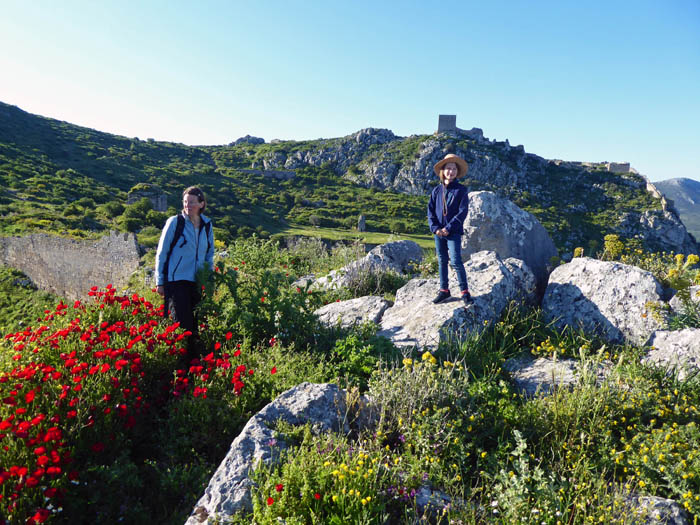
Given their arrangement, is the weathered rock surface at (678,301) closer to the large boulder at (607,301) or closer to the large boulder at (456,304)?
the large boulder at (607,301)

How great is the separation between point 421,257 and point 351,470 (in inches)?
281

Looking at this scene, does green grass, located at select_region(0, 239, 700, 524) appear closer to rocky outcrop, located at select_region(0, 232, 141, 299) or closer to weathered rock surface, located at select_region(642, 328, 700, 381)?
weathered rock surface, located at select_region(642, 328, 700, 381)

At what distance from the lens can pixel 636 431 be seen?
2910 millimetres

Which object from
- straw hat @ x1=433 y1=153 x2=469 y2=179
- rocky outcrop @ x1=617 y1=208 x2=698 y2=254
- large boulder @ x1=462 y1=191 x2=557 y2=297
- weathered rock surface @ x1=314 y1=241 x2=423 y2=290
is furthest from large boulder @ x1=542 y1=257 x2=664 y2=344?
rocky outcrop @ x1=617 y1=208 x2=698 y2=254

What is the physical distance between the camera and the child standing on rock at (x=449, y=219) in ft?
15.8

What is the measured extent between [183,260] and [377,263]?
424cm

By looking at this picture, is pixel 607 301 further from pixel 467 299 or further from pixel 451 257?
pixel 451 257

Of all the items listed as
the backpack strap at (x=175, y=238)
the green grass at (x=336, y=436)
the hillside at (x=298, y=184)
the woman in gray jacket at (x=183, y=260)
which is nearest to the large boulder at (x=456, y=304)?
the green grass at (x=336, y=436)

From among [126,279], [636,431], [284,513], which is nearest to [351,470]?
[284,513]

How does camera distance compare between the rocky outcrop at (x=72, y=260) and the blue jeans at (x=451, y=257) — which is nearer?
the blue jeans at (x=451, y=257)

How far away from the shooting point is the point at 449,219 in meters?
4.98

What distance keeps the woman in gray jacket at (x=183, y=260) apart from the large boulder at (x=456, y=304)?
2.48m

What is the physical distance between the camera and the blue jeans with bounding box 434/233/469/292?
4.73m

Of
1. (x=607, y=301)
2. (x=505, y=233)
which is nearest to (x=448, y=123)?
(x=505, y=233)
